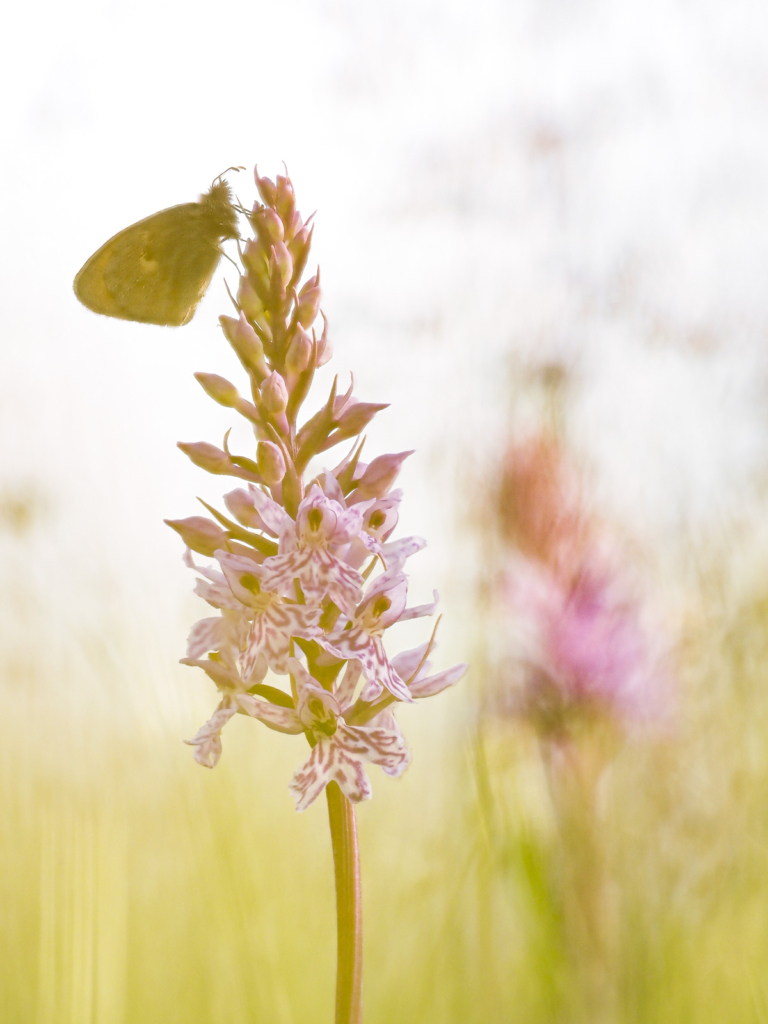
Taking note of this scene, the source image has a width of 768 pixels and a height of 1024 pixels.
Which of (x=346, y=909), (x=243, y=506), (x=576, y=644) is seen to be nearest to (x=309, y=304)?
(x=243, y=506)

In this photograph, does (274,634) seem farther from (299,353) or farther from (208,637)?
(299,353)

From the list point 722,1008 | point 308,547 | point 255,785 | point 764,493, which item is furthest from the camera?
point 255,785

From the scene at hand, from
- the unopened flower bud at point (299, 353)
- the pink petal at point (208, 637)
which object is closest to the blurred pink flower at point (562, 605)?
the unopened flower bud at point (299, 353)

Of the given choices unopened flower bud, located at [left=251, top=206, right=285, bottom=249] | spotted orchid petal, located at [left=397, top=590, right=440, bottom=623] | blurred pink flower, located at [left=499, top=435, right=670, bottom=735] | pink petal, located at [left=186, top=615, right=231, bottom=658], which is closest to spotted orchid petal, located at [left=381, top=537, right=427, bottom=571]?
spotted orchid petal, located at [left=397, top=590, right=440, bottom=623]

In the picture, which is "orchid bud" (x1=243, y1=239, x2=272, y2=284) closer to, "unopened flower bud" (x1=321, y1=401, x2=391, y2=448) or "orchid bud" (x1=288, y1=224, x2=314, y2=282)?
"orchid bud" (x1=288, y1=224, x2=314, y2=282)

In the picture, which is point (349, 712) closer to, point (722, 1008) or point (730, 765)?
point (730, 765)

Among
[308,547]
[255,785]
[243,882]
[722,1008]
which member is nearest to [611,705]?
[308,547]
